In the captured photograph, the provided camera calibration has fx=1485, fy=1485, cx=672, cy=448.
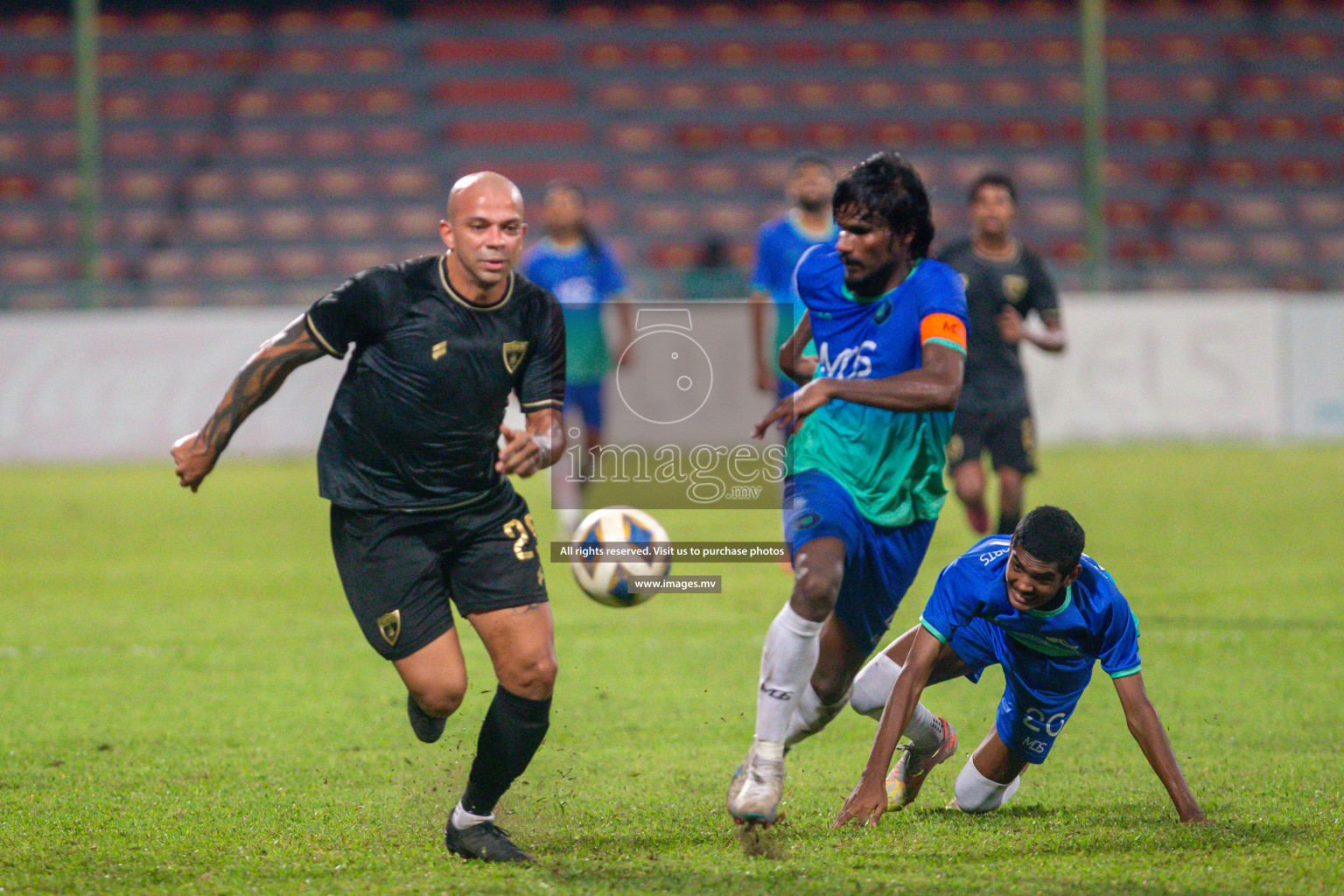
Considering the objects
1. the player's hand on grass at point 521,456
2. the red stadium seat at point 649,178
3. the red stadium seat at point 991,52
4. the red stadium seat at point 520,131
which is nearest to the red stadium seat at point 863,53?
the red stadium seat at point 991,52

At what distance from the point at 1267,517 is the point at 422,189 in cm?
1510

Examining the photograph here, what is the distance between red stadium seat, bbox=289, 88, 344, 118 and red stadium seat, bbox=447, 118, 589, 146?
2.00 m

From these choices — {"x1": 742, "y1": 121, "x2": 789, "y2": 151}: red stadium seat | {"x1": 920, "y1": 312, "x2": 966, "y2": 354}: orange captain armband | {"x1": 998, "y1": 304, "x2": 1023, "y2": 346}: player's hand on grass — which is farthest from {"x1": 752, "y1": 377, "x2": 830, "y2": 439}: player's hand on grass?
{"x1": 742, "y1": 121, "x2": 789, "y2": 151}: red stadium seat

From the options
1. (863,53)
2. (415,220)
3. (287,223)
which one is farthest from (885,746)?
(863,53)

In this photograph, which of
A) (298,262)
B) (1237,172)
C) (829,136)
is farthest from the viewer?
(829,136)

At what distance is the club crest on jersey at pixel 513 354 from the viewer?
4.39 meters

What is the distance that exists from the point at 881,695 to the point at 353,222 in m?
19.2

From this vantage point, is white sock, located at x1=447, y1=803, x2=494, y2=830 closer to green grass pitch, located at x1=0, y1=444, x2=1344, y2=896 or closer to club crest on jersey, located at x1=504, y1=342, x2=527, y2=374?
green grass pitch, located at x1=0, y1=444, x2=1344, y2=896

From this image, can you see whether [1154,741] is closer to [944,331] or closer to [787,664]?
[787,664]

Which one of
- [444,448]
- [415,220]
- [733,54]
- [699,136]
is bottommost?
[444,448]

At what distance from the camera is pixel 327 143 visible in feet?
78.8

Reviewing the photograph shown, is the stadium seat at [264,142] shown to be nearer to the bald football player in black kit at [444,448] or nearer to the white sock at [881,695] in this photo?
the bald football player in black kit at [444,448]

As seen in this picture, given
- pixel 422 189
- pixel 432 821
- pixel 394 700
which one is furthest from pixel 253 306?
pixel 432 821

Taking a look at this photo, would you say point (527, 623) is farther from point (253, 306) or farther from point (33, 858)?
point (253, 306)
